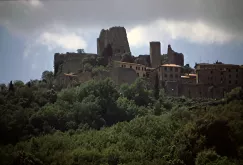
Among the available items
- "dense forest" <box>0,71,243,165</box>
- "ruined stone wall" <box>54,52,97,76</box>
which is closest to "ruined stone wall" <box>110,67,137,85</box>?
"dense forest" <box>0,71,243,165</box>

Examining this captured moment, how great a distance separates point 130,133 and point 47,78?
74.4ft

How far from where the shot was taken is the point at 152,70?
55562 mm

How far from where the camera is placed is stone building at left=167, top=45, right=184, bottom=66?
198 ft

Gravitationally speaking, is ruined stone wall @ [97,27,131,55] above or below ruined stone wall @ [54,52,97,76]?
above

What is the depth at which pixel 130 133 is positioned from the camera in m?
37.9

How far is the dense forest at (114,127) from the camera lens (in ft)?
108

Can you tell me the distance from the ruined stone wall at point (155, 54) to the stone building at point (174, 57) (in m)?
1.54

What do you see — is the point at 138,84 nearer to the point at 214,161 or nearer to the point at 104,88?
the point at 104,88

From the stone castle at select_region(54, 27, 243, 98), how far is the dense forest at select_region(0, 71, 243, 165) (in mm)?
2099

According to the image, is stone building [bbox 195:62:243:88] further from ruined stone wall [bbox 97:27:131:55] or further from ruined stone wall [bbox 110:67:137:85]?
ruined stone wall [bbox 97:27:131:55]

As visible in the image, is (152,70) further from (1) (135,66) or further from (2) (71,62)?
(2) (71,62)

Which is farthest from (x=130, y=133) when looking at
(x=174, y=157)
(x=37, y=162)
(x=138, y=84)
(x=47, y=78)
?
(x=47, y=78)

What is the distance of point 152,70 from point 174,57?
20.4ft

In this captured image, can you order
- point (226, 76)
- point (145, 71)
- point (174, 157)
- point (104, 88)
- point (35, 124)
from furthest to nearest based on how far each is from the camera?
point (145, 71)
point (226, 76)
point (104, 88)
point (35, 124)
point (174, 157)
